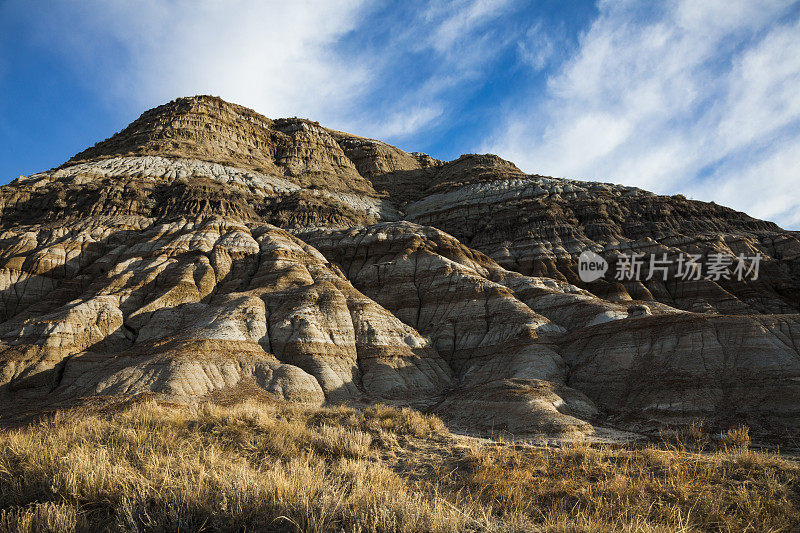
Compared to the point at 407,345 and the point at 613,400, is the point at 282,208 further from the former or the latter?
the point at 613,400

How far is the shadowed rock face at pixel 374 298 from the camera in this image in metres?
21.5

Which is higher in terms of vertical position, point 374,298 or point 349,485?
point 374,298

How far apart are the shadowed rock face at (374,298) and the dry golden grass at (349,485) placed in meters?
8.51

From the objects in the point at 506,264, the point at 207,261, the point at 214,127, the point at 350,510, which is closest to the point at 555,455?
the point at 350,510

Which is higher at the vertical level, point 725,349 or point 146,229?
point 146,229

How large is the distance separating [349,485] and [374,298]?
39125mm

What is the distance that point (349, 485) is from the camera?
600 centimetres

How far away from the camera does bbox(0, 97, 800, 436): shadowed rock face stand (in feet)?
70.5

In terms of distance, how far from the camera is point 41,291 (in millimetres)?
39562

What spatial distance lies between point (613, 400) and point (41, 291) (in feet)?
171

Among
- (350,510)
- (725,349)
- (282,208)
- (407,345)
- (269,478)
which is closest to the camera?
(350,510)

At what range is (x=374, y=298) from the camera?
148 feet

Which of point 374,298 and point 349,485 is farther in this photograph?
point 374,298

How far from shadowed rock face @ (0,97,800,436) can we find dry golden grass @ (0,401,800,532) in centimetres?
851
